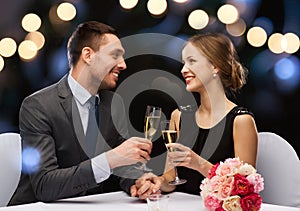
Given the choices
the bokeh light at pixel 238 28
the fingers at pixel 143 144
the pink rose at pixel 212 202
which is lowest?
the pink rose at pixel 212 202

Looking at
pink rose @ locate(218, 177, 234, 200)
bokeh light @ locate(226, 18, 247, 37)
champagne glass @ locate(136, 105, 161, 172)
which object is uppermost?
bokeh light @ locate(226, 18, 247, 37)

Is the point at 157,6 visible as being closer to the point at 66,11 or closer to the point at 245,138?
the point at 66,11

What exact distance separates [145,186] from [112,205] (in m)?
0.18

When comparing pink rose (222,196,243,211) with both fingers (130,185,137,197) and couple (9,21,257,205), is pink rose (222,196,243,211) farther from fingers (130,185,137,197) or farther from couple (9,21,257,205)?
fingers (130,185,137,197)

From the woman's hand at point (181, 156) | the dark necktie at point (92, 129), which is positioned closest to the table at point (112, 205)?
the woman's hand at point (181, 156)

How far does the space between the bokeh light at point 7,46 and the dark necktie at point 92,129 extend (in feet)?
2.00

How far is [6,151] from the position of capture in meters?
2.06

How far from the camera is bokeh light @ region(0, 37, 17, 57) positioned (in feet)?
8.35

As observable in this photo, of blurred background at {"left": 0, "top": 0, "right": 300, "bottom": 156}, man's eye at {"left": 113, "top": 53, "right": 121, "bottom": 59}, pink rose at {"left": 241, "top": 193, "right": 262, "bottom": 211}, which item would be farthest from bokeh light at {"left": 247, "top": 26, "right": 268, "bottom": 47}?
pink rose at {"left": 241, "top": 193, "right": 262, "bottom": 211}

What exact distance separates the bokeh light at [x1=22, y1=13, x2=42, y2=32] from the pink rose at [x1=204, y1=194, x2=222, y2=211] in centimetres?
154

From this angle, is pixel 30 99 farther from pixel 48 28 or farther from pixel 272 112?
pixel 272 112

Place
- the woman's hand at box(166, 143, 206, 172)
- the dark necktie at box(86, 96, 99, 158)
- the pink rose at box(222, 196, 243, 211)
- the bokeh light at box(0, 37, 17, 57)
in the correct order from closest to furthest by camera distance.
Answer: the pink rose at box(222, 196, 243, 211)
the woman's hand at box(166, 143, 206, 172)
the dark necktie at box(86, 96, 99, 158)
the bokeh light at box(0, 37, 17, 57)

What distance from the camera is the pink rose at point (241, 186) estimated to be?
138 centimetres

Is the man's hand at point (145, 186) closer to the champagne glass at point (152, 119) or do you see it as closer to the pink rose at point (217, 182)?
the champagne glass at point (152, 119)
